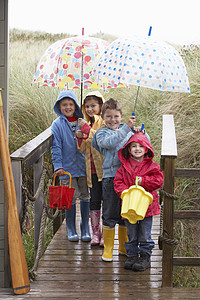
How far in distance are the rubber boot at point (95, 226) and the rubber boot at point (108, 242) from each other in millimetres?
375

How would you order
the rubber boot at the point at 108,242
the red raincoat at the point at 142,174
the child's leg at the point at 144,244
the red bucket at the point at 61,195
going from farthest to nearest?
1. the red bucket at the point at 61,195
2. the rubber boot at the point at 108,242
3. the child's leg at the point at 144,244
4. the red raincoat at the point at 142,174

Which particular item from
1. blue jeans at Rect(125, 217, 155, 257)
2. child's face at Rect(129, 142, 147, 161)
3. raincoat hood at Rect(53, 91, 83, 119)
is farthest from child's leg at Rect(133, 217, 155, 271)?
raincoat hood at Rect(53, 91, 83, 119)

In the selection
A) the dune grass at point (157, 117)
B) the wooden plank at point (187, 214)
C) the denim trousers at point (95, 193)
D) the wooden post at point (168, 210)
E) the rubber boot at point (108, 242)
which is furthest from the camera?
the dune grass at point (157, 117)

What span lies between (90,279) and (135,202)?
0.80 m

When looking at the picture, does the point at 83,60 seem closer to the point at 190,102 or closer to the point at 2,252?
the point at 2,252

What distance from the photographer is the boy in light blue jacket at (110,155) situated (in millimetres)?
3818

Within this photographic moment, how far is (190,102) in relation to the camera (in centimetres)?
737

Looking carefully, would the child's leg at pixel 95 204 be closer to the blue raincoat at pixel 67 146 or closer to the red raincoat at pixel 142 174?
the blue raincoat at pixel 67 146

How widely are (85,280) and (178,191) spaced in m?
2.78

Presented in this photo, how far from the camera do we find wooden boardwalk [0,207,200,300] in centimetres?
334

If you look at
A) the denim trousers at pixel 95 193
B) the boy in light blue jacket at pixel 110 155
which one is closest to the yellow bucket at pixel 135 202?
the boy in light blue jacket at pixel 110 155

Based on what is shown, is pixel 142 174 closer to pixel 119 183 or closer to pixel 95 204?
pixel 119 183

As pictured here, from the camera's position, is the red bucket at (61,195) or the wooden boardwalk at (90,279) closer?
the wooden boardwalk at (90,279)

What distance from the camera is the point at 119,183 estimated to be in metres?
3.67
